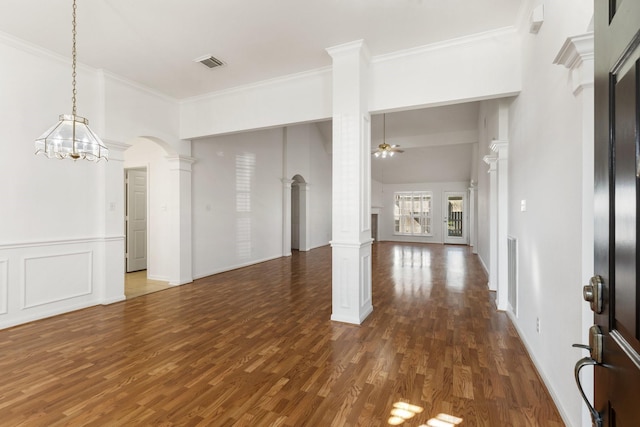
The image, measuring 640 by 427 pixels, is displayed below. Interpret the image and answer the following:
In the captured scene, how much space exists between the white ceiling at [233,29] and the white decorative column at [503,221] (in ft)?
4.73

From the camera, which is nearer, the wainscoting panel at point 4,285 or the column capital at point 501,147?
the wainscoting panel at point 4,285

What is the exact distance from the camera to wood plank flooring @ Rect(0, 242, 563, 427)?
1958mm

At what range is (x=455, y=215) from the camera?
38.5 ft

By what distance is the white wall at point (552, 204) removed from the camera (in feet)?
5.66

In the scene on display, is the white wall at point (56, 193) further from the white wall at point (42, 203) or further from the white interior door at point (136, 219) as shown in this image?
the white interior door at point (136, 219)

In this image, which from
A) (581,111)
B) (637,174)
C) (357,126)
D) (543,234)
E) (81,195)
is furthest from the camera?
(81,195)

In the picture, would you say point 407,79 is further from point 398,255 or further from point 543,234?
point 398,255

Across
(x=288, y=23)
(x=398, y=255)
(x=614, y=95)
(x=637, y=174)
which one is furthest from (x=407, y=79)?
(x=398, y=255)

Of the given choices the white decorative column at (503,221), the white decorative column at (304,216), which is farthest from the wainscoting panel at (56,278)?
the white decorative column at (304,216)

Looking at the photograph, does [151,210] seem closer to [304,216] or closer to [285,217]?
[285,217]

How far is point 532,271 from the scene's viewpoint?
2734 millimetres

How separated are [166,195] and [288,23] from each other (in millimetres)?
3951

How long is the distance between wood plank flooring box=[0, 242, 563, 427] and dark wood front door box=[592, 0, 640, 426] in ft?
4.72

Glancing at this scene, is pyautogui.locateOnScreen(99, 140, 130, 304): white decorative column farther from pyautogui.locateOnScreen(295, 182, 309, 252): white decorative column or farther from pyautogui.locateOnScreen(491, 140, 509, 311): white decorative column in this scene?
pyautogui.locateOnScreen(295, 182, 309, 252): white decorative column
